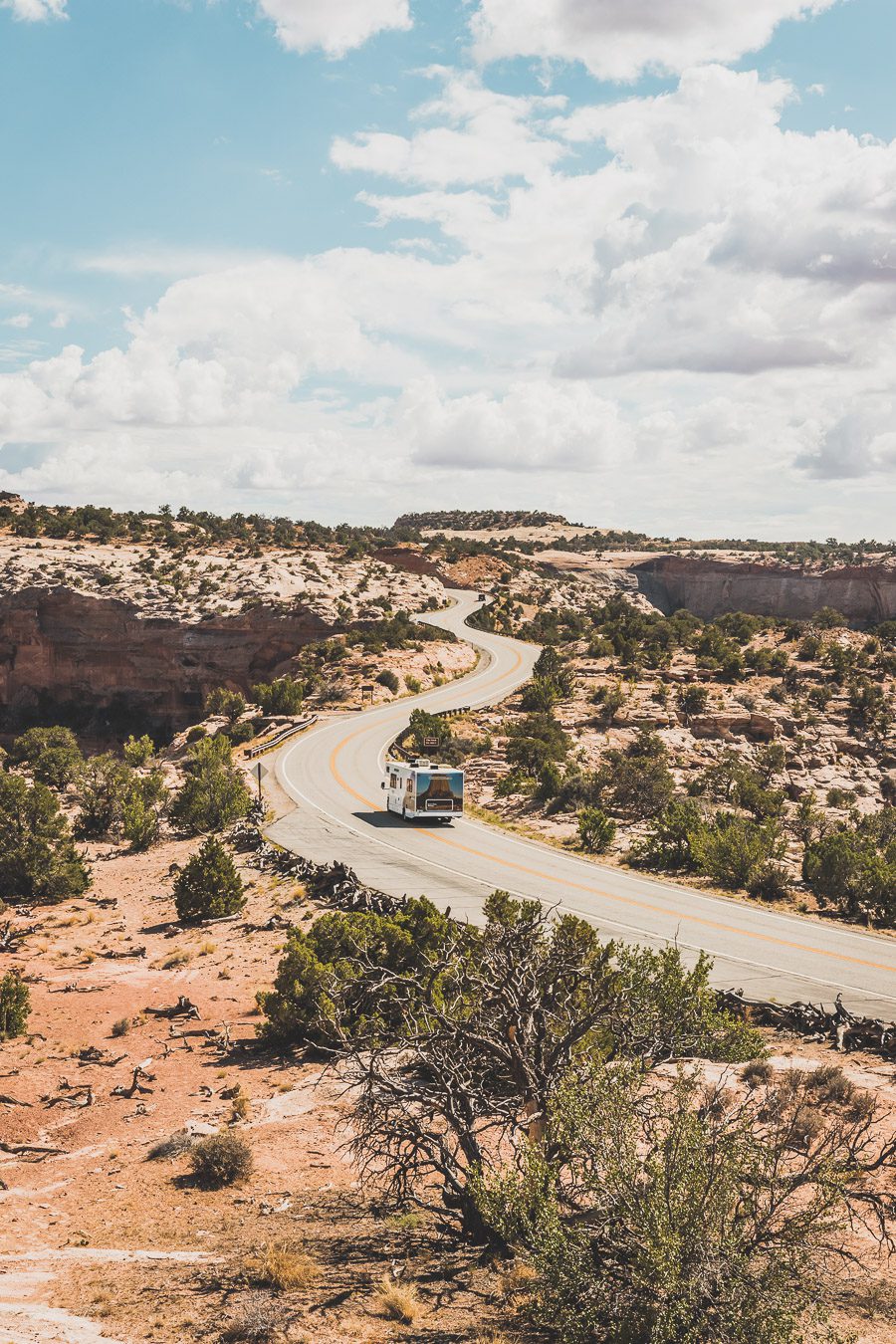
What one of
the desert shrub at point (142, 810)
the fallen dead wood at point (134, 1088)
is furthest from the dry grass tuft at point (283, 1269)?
the desert shrub at point (142, 810)

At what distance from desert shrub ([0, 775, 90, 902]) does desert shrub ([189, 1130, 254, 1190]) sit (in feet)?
62.5

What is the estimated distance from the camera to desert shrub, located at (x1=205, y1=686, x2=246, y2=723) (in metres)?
59.8

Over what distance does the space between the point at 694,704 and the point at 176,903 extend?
3262 centimetres

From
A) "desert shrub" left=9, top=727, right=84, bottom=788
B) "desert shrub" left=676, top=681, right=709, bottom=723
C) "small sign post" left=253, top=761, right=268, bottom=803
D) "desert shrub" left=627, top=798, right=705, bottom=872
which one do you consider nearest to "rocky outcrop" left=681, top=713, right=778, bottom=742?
"desert shrub" left=676, top=681, right=709, bottom=723

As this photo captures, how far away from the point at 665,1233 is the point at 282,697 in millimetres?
51966

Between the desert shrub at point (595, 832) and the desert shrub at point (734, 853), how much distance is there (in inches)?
128

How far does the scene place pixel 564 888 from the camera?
25.8 meters

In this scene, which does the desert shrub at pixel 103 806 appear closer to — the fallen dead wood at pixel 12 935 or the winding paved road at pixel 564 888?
the winding paved road at pixel 564 888

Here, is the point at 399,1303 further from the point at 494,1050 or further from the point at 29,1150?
the point at 29,1150

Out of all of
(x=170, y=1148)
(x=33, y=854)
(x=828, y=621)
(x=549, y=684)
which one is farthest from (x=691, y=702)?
(x=170, y=1148)

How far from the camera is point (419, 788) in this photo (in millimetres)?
34406

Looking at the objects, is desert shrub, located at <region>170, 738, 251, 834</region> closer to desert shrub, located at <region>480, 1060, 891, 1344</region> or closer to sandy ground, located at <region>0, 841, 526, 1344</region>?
sandy ground, located at <region>0, 841, 526, 1344</region>

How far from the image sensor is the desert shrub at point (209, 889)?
26.1 m

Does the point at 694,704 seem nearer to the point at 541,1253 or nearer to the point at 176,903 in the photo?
the point at 176,903
